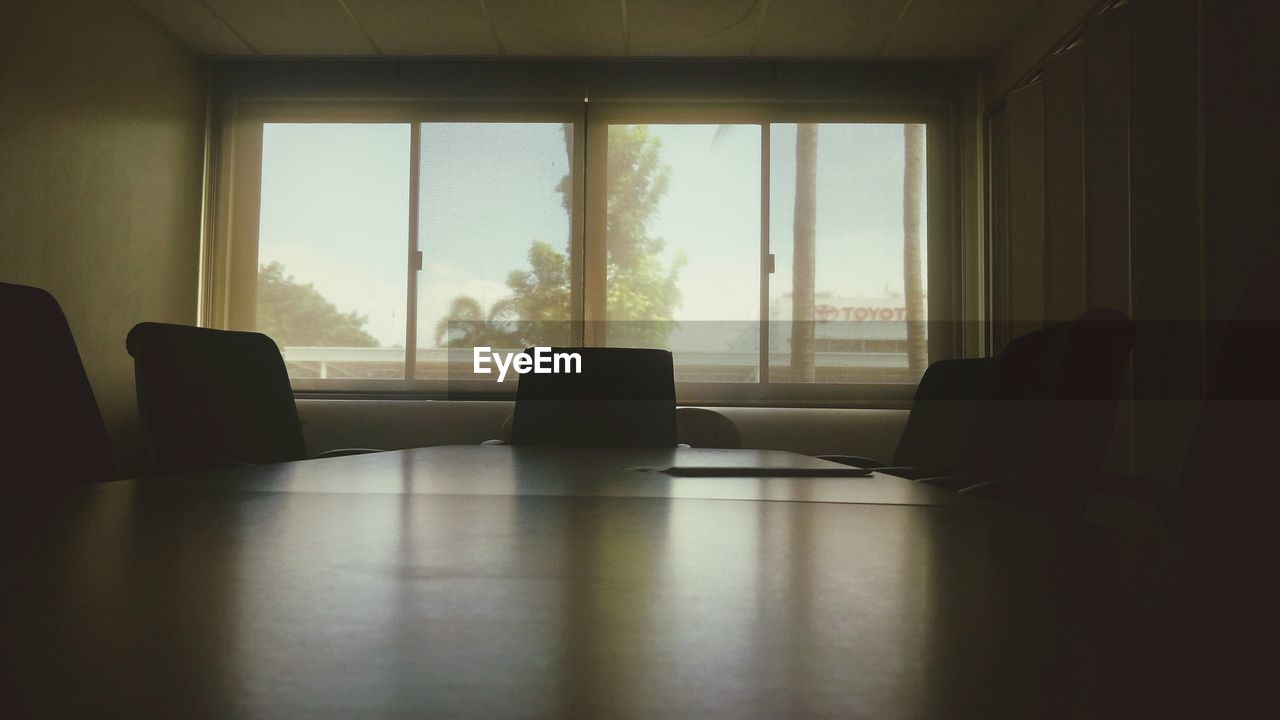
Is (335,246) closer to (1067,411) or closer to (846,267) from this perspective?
(846,267)

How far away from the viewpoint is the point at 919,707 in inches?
8.2

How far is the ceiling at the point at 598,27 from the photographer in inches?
149

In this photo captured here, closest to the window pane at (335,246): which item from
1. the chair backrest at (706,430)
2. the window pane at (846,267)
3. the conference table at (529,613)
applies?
the chair backrest at (706,430)

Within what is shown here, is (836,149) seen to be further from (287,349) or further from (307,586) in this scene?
(307,586)

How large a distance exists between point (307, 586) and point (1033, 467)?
177cm

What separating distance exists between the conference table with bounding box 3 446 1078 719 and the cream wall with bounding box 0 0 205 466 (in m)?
3.64

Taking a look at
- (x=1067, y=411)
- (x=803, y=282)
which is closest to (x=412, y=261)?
(x=803, y=282)

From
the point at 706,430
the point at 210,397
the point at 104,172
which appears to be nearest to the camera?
the point at 210,397

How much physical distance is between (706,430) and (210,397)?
7.48 ft

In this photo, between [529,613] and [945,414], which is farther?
[945,414]

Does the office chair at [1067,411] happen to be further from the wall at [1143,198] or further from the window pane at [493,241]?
the window pane at [493,241]

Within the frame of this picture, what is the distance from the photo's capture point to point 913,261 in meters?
4.35

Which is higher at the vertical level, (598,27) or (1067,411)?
(598,27)

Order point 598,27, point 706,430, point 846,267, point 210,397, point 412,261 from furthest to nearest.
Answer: point 412,261
point 846,267
point 598,27
point 706,430
point 210,397
